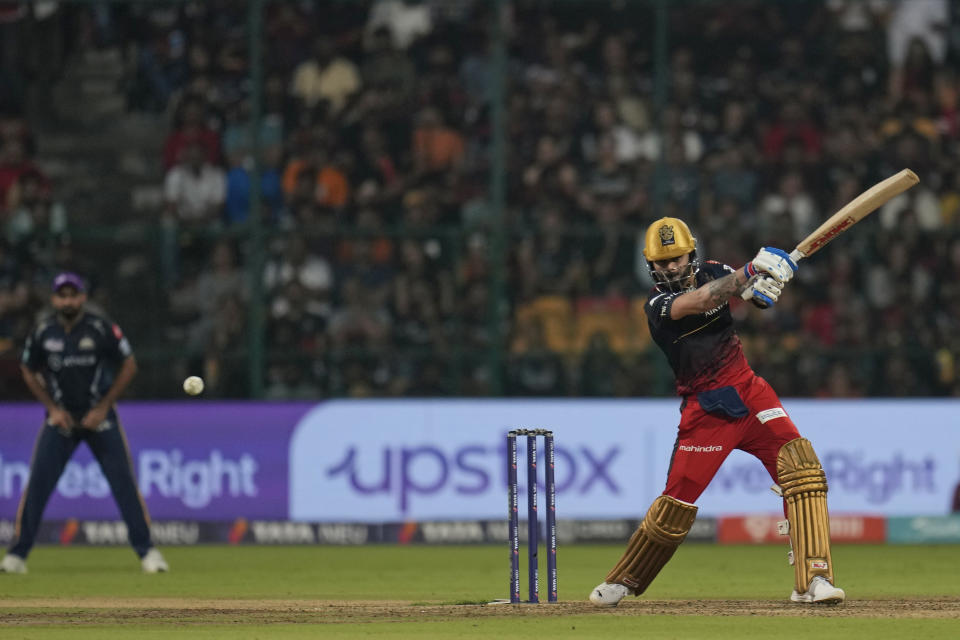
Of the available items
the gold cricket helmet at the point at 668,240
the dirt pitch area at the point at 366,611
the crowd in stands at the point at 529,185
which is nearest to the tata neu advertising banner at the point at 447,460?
the crowd in stands at the point at 529,185

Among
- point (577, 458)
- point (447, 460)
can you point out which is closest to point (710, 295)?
point (577, 458)

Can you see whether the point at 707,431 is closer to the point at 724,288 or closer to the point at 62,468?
the point at 724,288

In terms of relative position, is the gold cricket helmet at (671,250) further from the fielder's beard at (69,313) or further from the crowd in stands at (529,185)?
the crowd in stands at (529,185)

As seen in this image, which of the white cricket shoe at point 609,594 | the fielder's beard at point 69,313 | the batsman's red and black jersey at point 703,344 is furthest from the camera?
the fielder's beard at point 69,313

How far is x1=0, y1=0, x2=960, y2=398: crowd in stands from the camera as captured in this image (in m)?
16.0

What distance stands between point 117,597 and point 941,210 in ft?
33.9

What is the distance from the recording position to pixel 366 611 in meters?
8.74

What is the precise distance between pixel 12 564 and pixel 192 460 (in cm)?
310

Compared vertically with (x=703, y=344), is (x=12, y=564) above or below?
below

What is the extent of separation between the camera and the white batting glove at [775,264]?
791cm

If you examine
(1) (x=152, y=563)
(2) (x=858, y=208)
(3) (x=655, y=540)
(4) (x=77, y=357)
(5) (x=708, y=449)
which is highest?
(2) (x=858, y=208)

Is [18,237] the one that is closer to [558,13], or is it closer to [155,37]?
[155,37]

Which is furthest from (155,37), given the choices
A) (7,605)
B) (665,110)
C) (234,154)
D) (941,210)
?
(7,605)

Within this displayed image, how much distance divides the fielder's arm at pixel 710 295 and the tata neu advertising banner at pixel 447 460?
6.18m
